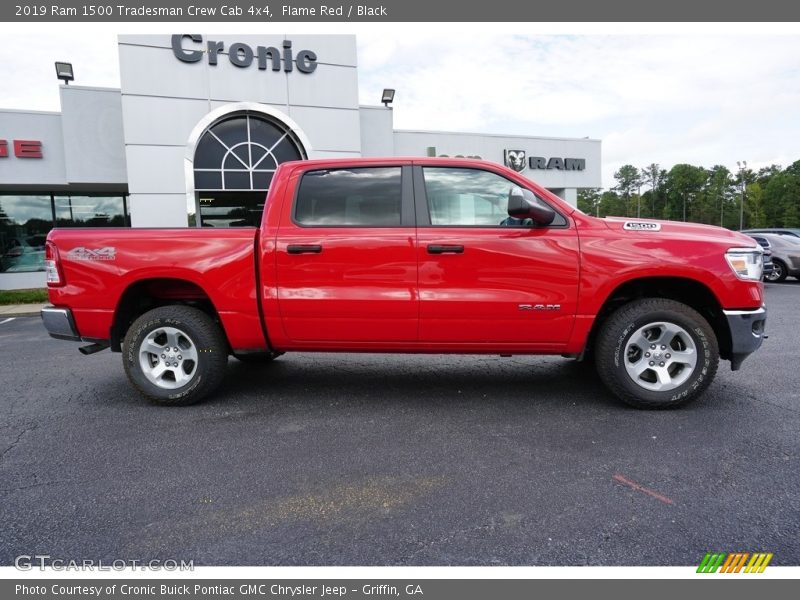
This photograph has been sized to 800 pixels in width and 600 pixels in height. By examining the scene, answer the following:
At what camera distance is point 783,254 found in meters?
13.9

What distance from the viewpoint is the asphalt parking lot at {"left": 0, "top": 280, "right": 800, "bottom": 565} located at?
2.22 meters

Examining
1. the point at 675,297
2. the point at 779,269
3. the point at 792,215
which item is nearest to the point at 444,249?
the point at 675,297

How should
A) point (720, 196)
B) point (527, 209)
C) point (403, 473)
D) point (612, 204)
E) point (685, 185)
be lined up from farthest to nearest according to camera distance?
point (612, 204) < point (685, 185) < point (720, 196) < point (527, 209) < point (403, 473)

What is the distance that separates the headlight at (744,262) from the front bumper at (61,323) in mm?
5299

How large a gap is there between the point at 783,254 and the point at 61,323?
55.5 ft

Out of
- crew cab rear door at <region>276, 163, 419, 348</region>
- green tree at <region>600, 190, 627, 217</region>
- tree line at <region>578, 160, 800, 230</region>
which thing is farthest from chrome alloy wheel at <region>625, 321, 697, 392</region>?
green tree at <region>600, 190, 627, 217</region>

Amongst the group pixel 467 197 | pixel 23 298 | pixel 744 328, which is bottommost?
pixel 23 298

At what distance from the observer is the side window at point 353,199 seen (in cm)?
400

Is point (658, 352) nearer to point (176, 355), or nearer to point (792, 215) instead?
point (176, 355)

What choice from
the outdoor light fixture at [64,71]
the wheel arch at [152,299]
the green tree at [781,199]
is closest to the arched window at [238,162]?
the outdoor light fixture at [64,71]

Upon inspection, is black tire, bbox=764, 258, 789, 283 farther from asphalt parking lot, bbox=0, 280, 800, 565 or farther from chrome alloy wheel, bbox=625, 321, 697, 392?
chrome alloy wheel, bbox=625, 321, 697, 392

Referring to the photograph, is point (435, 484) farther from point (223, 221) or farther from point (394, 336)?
point (223, 221)

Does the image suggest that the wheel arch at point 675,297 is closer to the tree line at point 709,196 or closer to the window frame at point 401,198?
the window frame at point 401,198

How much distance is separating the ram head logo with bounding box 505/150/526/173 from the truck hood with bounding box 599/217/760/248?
1676 cm
